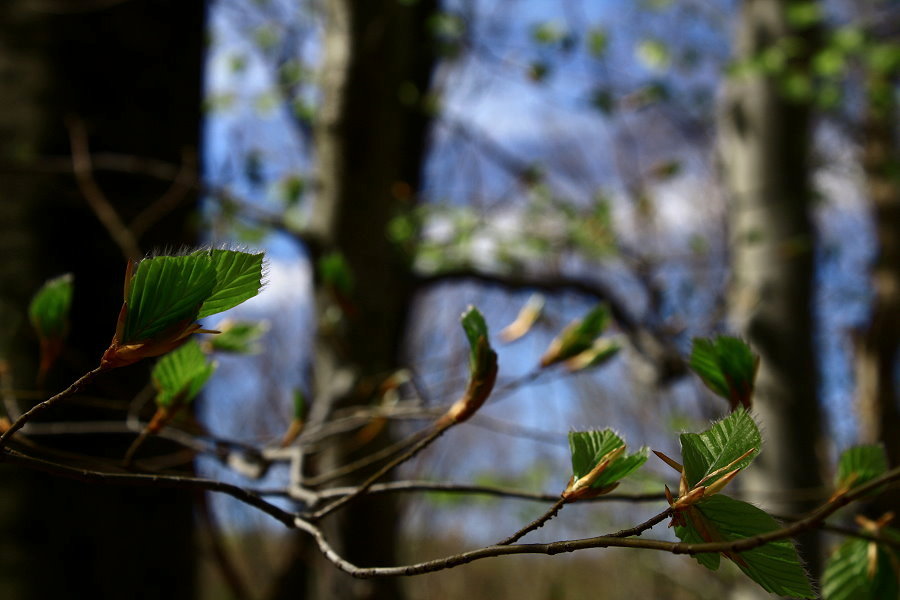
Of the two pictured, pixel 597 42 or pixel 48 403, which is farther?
pixel 597 42

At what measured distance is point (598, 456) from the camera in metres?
0.38

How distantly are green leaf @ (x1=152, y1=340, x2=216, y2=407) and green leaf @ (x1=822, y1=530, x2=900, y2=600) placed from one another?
1.38 ft

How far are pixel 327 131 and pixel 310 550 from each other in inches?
44.4

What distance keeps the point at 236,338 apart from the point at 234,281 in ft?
1.36

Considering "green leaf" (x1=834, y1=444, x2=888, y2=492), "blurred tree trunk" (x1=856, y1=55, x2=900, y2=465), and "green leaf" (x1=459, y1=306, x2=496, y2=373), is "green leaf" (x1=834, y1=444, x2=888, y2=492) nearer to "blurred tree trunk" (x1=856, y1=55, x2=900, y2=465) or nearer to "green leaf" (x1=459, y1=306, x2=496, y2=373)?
"green leaf" (x1=459, y1=306, x2=496, y2=373)

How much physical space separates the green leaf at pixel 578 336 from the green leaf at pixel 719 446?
365 millimetres

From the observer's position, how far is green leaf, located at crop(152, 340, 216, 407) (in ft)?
1.66

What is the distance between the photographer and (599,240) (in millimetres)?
2982

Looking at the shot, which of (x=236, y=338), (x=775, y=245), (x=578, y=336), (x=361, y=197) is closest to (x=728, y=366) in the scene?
(x=578, y=336)

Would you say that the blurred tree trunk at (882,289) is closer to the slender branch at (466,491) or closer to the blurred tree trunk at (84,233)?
the slender branch at (466,491)

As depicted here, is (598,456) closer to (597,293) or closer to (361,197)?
(361,197)

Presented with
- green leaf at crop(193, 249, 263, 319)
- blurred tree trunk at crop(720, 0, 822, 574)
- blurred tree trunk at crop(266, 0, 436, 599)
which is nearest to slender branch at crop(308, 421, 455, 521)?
green leaf at crop(193, 249, 263, 319)

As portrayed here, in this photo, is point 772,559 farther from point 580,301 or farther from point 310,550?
point 580,301

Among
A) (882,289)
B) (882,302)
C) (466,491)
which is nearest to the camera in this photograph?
(466,491)
